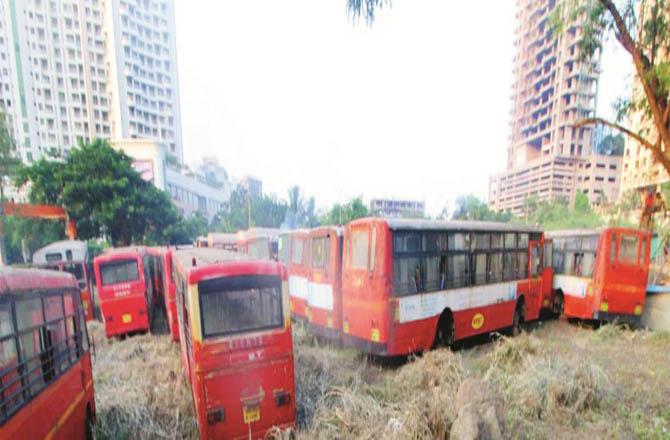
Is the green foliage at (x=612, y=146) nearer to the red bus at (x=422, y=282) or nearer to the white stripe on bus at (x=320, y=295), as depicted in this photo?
the red bus at (x=422, y=282)

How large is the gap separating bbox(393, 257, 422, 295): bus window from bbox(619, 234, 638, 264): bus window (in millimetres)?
6957

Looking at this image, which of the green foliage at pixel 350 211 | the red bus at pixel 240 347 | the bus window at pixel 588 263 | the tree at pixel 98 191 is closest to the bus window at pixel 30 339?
the red bus at pixel 240 347

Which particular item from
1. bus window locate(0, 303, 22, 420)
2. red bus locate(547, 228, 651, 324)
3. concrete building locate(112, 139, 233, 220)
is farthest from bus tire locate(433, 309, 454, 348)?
concrete building locate(112, 139, 233, 220)

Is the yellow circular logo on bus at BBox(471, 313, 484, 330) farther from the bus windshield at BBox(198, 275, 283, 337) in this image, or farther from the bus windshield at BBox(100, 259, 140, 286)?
the bus windshield at BBox(100, 259, 140, 286)

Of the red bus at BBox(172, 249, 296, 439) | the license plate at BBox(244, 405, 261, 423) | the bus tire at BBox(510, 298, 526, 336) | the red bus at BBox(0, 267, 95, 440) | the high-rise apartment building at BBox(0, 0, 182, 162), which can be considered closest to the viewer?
the red bus at BBox(0, 267, 95, 440)

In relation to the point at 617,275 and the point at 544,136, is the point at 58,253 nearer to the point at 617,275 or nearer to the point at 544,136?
the point at 617,275

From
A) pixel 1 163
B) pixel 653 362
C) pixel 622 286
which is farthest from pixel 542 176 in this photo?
pixel 1 163

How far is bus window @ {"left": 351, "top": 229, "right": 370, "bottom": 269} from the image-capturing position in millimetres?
6348

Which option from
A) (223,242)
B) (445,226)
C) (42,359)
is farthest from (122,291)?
(445,226)

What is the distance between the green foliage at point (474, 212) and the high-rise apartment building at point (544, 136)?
8341mm

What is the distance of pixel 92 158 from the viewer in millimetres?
17656

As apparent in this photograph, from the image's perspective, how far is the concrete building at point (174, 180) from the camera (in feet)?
119

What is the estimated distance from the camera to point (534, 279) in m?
9.19

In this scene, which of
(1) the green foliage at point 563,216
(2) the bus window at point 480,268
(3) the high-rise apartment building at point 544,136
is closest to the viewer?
(2) the bus window at point 480,268
